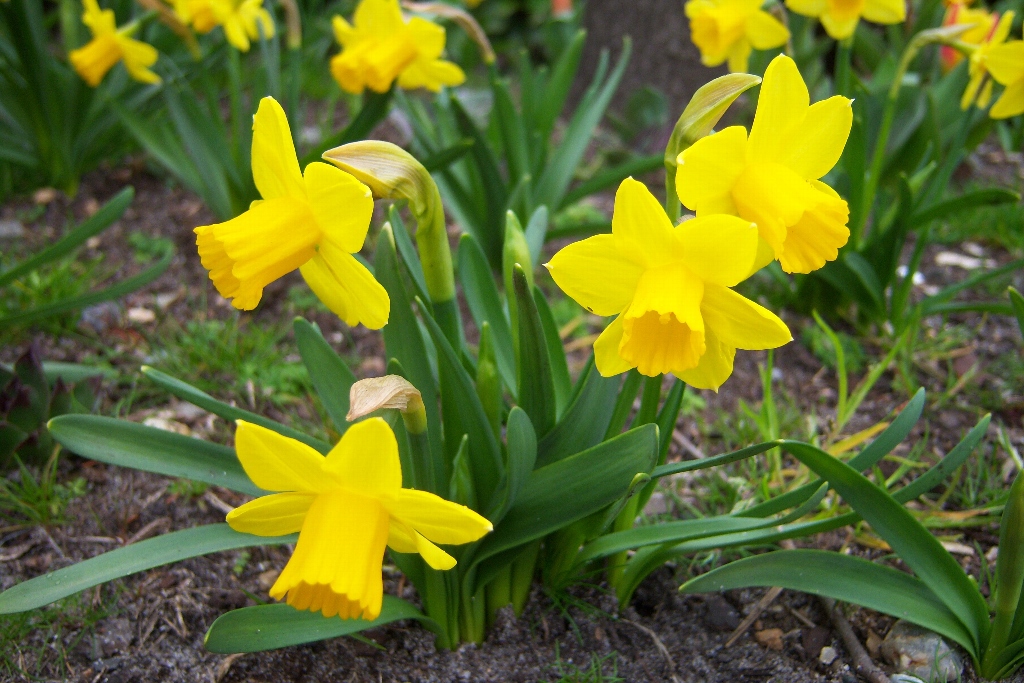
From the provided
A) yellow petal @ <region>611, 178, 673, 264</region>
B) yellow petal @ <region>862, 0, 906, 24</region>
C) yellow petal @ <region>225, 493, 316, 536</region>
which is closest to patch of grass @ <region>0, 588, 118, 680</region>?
yellow petal @ <region>225, 493, 316, 536</region>

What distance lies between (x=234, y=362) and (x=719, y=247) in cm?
154

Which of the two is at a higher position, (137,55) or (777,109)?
(777,109)

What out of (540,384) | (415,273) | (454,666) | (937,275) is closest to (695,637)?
(454,666)

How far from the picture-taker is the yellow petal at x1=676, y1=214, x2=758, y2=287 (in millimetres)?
919

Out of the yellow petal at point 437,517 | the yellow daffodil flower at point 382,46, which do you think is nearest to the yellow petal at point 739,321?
the yellow petal at point 437,517

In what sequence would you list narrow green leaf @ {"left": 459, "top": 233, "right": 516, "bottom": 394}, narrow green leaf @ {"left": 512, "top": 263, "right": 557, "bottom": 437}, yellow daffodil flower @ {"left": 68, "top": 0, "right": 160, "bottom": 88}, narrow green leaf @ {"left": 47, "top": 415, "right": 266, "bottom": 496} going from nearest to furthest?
narrow green leaf @ {"left": 512, "top": 263, "right": 557, "bottom": 437}, narrow green leaf @ {"left": 47, "top": 415, "right": 266, "bottom": 496}, narrow green leaf @ {"left": 459, "top": 233, "right": 516, "bottom": 394}, yellow daffodil flower @ {"left": 68, "top": 0, "right": 160, "bottom": 88}

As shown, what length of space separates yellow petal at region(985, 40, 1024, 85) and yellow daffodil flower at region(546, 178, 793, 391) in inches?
48.4

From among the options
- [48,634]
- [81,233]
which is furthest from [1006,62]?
[48,634]

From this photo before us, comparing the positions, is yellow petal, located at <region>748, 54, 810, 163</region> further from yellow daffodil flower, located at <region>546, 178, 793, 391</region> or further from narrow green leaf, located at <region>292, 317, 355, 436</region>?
narrow green leaf, located at <region>292, 317, 355, 436</region>

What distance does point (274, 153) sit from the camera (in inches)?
39.7

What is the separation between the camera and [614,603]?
Result: 1494mm

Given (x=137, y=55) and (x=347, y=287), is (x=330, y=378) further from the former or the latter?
(x=137, y=55)

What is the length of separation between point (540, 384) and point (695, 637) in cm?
62

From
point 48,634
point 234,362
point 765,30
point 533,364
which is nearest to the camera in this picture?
point 533,364
